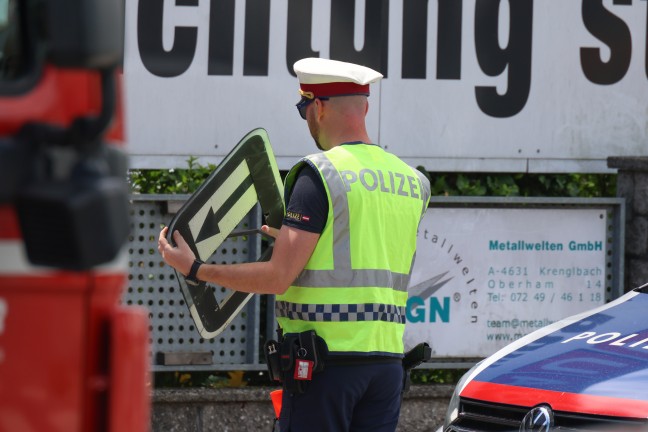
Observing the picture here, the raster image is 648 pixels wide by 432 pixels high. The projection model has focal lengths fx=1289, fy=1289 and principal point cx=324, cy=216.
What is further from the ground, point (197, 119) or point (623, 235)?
point (197, 119)

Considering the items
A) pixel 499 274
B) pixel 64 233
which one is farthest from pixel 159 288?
pixel 64 233

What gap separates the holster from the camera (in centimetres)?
436

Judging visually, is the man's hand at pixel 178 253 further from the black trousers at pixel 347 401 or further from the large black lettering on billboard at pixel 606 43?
the large black lettering on billboard at pixel 606 43

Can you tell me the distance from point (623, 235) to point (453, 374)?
4.61 ft

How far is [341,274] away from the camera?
14.5 ft

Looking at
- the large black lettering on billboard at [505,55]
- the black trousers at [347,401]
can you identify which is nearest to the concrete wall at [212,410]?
the large black lettering on billboard at [505,55]

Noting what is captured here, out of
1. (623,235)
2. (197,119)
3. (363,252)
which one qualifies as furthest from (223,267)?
(623,235)

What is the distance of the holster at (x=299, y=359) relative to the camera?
4363 millimetres

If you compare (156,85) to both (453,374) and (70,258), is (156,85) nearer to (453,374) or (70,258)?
(453,374)

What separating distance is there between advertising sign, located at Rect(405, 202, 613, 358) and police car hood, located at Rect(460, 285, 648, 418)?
7.35 feet

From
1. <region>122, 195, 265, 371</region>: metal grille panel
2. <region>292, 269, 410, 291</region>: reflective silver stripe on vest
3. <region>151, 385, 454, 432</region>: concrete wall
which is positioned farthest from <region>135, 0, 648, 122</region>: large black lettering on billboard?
<region>292, 269, 410, 291</region>: reflective silver stripe on vest

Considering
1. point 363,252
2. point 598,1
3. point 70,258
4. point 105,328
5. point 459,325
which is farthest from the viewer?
point 598,1

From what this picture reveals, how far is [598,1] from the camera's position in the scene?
855cm

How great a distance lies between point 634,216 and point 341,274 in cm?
450
